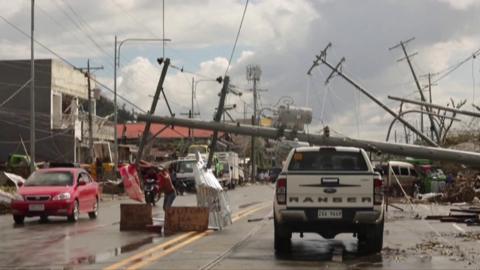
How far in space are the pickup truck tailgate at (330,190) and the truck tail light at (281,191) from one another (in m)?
0.06

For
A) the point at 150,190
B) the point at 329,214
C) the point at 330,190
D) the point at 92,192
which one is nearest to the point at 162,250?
the point at 329,214

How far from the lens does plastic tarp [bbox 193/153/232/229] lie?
63.9 ft

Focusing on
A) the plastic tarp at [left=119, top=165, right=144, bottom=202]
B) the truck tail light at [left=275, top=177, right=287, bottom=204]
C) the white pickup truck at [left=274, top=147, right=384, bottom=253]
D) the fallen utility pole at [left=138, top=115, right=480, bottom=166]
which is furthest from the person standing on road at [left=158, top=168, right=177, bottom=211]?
the fallen utility pole at [left=138, top=115, right=480, bottom=166]

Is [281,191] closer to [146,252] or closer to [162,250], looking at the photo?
[162,250]

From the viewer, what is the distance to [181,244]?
1577cm

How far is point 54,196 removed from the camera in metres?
22.8

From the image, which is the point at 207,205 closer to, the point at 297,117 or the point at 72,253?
the point at 72,253

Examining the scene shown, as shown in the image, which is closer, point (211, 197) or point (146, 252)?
point (146, 252)

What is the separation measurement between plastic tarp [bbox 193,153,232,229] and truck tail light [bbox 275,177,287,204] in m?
4.98

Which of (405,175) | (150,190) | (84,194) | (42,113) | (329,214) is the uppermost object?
(42,113)

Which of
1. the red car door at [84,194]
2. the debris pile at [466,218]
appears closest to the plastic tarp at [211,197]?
the red car door at [84,194]

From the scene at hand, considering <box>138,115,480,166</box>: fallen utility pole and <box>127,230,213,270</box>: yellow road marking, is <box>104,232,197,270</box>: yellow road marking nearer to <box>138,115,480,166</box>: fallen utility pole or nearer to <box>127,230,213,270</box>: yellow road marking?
<box>127,230,213,270</box>: yellow road marking

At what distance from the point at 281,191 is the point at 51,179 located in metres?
11.7

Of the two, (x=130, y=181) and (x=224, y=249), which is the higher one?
(x=130, y=181)
